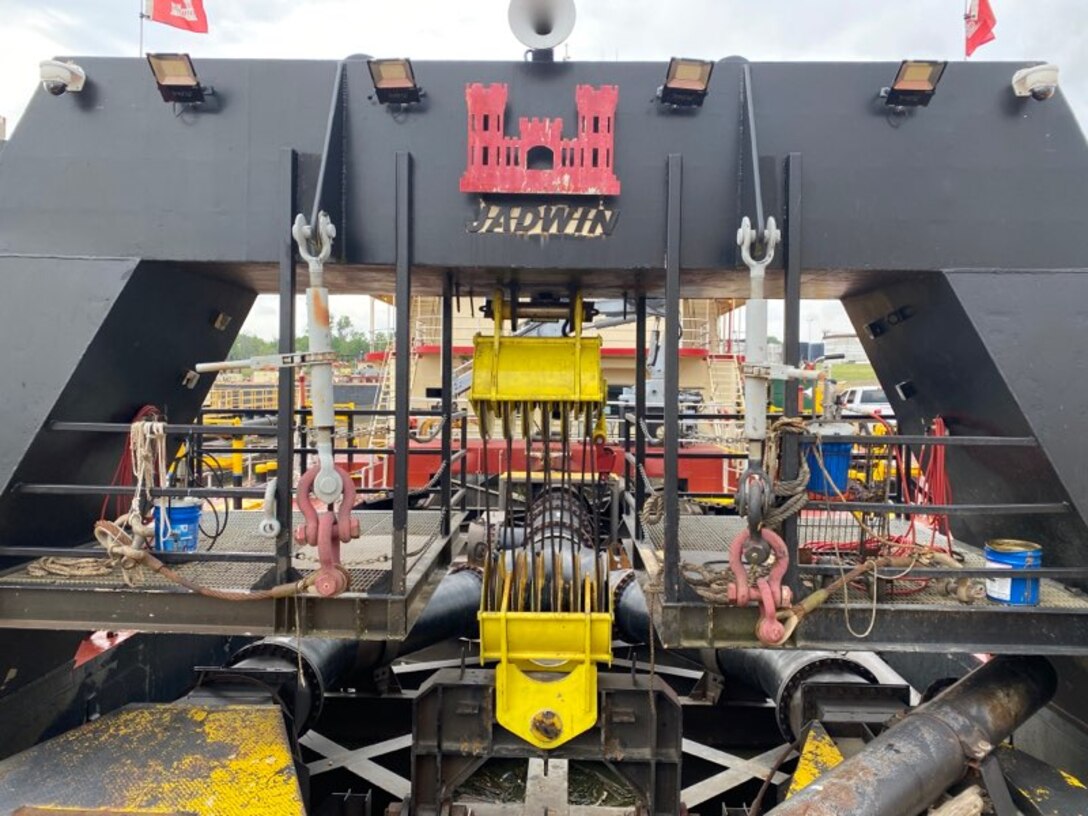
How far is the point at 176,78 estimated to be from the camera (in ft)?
12.1

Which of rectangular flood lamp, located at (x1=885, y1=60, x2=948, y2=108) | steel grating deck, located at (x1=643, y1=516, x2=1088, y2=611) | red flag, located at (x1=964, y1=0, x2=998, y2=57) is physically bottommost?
steel grating deck, located at (x1=643, y1=516, x2=1088, y2=611)

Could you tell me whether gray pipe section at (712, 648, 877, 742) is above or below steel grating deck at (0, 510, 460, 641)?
below

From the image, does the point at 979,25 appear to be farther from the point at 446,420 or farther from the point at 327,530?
the point at 327,530

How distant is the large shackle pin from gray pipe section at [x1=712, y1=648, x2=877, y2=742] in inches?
159

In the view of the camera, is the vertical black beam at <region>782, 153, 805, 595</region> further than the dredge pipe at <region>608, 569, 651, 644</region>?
No

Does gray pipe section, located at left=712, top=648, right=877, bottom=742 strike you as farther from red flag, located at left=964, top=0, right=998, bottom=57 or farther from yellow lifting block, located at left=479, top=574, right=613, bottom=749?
red flag, located at left=964, top=0, right=998, bottom=57

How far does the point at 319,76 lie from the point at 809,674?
193 inches

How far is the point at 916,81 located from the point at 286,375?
3.83m

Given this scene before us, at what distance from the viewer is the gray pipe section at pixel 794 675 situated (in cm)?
430

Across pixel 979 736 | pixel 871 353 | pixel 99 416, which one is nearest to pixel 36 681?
pixel 99 416

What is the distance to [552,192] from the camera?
12.1ft

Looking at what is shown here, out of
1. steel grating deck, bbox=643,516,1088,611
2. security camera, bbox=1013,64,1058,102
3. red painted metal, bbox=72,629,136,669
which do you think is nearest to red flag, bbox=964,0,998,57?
security camera, bbox=1013,64,1058,102

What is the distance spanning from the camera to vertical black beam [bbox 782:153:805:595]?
3502mm

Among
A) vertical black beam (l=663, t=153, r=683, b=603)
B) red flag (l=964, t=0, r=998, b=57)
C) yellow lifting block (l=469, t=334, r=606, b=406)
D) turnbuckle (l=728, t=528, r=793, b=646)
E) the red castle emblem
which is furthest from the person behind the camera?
red flag (l=964, t=0, r=998, b=57)
